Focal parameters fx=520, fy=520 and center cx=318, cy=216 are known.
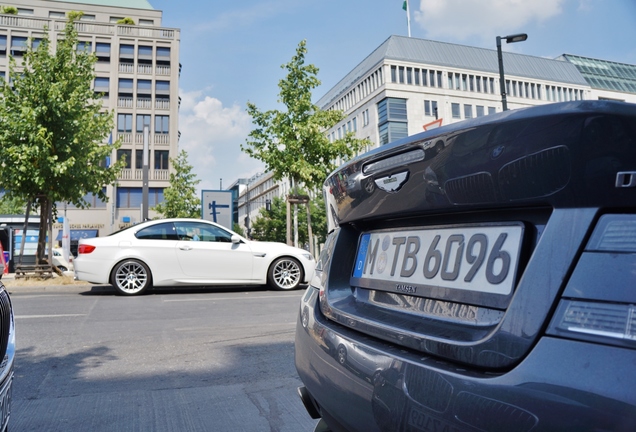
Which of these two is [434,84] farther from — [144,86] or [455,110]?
[144,86]

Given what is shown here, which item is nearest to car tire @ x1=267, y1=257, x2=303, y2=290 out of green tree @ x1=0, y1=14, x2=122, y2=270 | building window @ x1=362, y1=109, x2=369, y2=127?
green tree @ x1=0, y1=14, x2=122, y2=270

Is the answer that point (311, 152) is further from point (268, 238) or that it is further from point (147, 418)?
point (268, 238)

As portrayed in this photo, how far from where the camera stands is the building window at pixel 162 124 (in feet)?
153

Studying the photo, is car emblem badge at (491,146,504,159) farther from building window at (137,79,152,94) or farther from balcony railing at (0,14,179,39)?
balcony railing at (0,14,179,39)

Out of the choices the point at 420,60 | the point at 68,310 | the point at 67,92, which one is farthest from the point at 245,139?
the point at 420,60

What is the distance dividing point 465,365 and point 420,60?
60.3 m

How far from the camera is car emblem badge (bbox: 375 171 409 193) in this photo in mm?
1623

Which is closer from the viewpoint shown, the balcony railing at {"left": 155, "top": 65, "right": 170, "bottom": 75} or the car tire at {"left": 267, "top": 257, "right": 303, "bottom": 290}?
the car tire at {"left": 267, "top": 257, "right": 303, "bottom": 290}

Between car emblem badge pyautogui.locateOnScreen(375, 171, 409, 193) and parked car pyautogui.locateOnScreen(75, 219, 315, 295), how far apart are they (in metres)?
8.54

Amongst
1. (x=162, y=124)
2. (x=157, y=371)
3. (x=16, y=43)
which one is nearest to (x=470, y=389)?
(x=157, y=371)

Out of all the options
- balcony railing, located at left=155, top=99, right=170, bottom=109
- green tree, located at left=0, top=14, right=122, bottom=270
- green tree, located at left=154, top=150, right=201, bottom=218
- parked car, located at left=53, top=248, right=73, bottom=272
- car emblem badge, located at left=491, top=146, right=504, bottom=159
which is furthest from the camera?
balcony railing, located at left=155, top=99, right=170, bottom=109

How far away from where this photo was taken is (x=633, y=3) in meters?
4.95

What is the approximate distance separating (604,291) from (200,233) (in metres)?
9.50

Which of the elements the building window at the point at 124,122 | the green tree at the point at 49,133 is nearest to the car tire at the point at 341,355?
the green tree at the point at 49,133
